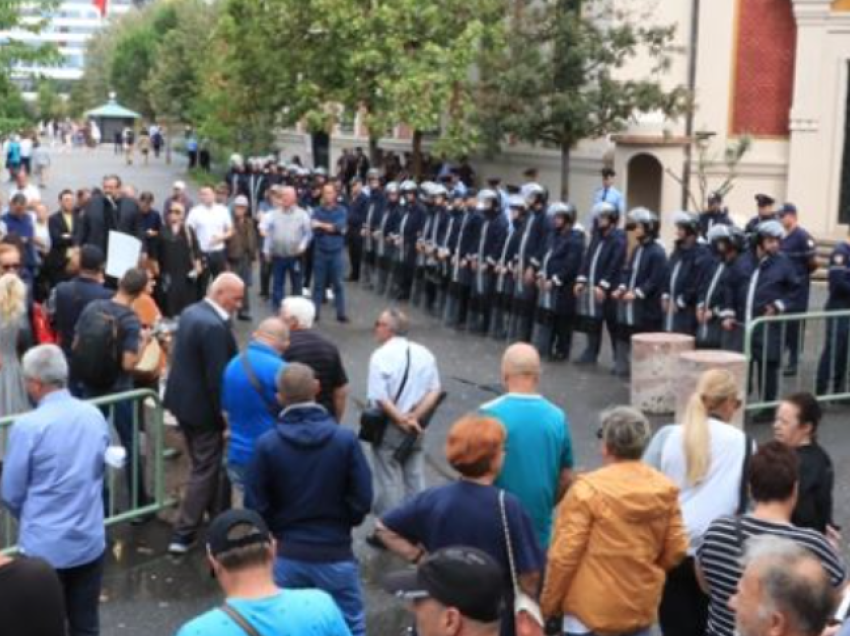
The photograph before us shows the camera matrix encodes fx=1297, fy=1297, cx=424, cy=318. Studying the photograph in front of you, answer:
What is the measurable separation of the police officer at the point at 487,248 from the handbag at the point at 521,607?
10845 mm

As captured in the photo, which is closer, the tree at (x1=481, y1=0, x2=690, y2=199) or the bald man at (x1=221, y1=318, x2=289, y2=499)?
the bald man at (x1=221, y1=318, x2=289, y2=499)

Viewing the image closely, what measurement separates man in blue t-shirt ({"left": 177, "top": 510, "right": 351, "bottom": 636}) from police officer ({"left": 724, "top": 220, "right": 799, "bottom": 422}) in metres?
8.33

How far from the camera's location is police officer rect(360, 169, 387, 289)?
789 inches

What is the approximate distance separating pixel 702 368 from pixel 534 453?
5.35 metres

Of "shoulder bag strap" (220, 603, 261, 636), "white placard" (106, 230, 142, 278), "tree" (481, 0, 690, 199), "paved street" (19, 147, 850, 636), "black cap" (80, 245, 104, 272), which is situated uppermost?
"tree" (481, 0, 690, 199)

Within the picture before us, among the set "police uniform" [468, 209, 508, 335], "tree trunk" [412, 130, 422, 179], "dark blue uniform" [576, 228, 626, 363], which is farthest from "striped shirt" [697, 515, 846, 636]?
"tree trunk" [412, 130, 422, 179]

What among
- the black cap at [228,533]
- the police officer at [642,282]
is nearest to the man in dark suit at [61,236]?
the police officer at [642,282]

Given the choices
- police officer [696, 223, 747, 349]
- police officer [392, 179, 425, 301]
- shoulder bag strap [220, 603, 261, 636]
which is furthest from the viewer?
police officer [392, 179, 425, 301]

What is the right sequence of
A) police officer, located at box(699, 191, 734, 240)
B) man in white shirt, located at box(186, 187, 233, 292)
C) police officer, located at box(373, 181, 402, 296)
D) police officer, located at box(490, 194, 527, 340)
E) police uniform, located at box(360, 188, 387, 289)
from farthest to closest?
police uniform, located at box(360, 188, 387, 289) < police officer, located at box(373, 181, 402, 296) < police officer, located at box(699, 191, 734, 240) < man in white shirt, located at box(186, 187, 233, 292) < police officer, located at box(490, 194, 527, 340)

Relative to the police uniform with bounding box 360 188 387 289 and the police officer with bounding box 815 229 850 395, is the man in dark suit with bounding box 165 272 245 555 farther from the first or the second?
the police uniform with bounding box 360 188 387 289

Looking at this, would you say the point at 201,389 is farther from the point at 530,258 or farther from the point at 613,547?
the point at 530,258

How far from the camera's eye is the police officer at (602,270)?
14141mm

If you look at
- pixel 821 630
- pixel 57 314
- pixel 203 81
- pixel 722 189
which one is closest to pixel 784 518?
pixel 821 630

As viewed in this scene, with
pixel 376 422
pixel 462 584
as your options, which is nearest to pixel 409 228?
pixel 376 422
